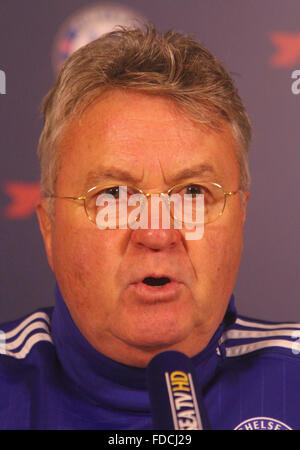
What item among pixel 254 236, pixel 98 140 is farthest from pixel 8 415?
pixel 254 236

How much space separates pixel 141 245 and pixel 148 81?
281 mm

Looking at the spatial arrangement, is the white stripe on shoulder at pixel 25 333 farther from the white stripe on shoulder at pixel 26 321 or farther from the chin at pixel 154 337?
the chin at pixel 154 337

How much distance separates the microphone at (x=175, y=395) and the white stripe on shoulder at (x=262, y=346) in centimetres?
47

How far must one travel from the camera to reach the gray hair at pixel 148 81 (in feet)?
3.34

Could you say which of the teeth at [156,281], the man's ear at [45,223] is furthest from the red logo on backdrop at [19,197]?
the teeth at [156,281]

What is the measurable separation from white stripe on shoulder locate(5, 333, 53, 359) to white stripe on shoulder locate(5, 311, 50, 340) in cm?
5

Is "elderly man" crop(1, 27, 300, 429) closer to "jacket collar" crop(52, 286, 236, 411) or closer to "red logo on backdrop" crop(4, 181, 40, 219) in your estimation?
"jacket collar" crop(52, 286, 236, 411)

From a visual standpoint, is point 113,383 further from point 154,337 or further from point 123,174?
point 123,174

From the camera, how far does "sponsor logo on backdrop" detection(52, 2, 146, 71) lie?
48.1 inches
